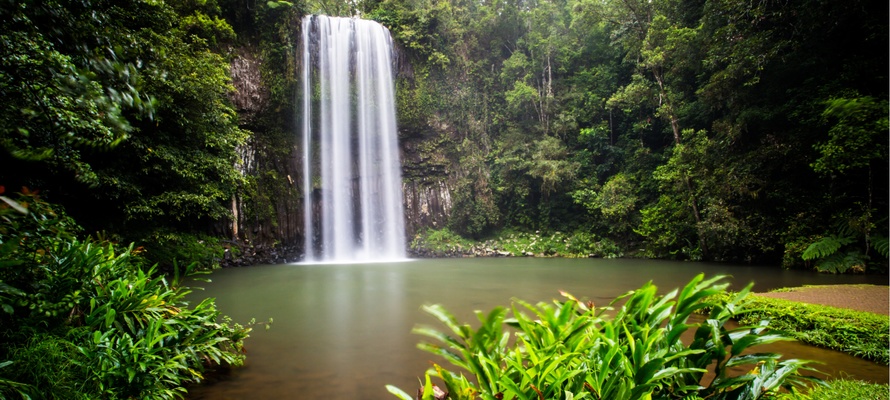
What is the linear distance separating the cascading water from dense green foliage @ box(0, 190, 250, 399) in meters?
11.6

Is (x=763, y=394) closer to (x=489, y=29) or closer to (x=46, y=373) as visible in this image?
(x=46, y=373)

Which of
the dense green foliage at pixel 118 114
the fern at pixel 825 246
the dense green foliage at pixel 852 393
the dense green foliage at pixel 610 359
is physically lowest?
the dense green foliage at pixel 852 393

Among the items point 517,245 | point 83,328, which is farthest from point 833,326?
point 517,245

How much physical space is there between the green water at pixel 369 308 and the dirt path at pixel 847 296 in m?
1.22

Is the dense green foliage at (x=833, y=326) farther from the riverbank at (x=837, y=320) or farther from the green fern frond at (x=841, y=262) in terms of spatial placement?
the green fern frond at (x=841, y=262)

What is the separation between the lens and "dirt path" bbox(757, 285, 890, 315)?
4043 mm

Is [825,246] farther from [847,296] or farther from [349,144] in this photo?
[349,144]

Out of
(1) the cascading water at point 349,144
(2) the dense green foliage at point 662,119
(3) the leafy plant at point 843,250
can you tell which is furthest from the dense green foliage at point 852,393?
(1) the cascading water at point 349,144

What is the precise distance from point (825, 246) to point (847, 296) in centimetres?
424

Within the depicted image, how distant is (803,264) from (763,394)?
990 centimetres

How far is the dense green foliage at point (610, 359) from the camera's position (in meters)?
1.23

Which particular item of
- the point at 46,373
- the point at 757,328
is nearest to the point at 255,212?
the point at 46,373

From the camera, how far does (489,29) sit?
1875 cm

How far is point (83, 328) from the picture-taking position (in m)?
2.20
